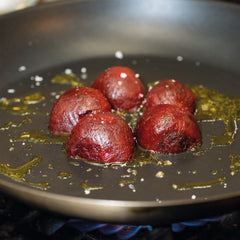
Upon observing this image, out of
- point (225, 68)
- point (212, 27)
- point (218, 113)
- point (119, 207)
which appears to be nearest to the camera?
point (119, 207)

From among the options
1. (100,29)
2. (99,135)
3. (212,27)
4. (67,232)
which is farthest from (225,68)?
(67,232)

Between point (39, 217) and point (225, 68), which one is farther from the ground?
point (225, 68)

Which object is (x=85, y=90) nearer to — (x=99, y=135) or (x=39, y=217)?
(x=99, y=135)

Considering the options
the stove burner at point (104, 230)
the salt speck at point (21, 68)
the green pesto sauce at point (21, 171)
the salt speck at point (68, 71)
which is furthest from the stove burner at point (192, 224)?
the salt speck at point (21, 68)

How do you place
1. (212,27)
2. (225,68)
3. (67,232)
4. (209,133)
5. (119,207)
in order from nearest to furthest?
(119,207) < (67,232) < (209,133) < (225,68) < (212,27)

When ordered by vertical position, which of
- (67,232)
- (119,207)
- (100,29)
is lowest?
(67,232)

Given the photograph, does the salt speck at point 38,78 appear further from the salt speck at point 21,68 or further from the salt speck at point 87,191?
the salt speck at point 87,191

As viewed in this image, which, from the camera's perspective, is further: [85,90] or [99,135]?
[85,90]
